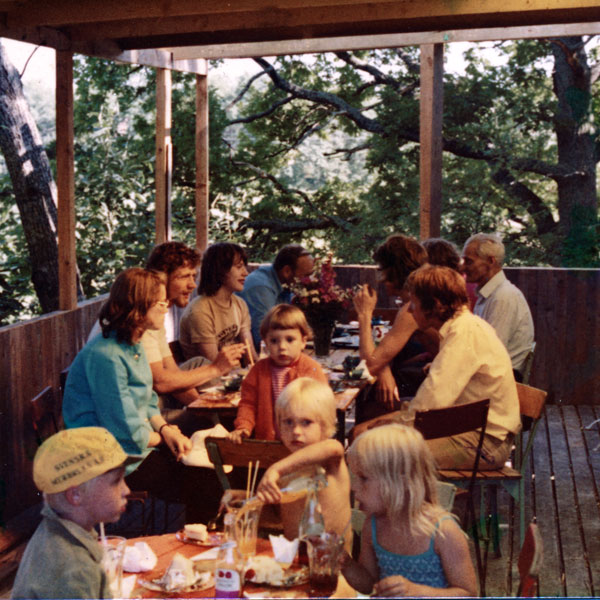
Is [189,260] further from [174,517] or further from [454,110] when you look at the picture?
[454,110]

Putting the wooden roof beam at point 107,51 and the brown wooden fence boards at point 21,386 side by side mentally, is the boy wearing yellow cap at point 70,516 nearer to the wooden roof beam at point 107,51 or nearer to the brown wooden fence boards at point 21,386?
the brown wooden fence boards at point 21,386

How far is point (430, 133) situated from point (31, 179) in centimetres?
429

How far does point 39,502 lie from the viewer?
5492 mm

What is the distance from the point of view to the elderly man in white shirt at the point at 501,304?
557 cm

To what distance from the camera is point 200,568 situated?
2443 mm

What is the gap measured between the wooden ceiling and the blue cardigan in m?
2.72

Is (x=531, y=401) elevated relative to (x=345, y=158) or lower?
lower

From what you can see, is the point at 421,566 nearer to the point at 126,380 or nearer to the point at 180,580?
the point at 180,580

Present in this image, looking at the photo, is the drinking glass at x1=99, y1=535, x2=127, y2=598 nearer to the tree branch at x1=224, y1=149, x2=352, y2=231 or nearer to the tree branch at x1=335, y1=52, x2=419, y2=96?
the tree branch at x1=335, y1=52, x2=419, y2=96

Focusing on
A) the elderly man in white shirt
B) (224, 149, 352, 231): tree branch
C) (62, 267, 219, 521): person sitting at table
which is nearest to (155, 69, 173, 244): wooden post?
the elderly man in white shirt

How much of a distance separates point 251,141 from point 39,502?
9529 millimetres


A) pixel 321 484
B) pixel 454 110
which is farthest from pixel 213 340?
pixel 454 110

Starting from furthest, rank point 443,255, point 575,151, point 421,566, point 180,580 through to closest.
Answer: point 575,151 → point 443,255 → point 421,566 → point 180,580

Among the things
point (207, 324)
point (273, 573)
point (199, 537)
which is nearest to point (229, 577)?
point (273, 573)
